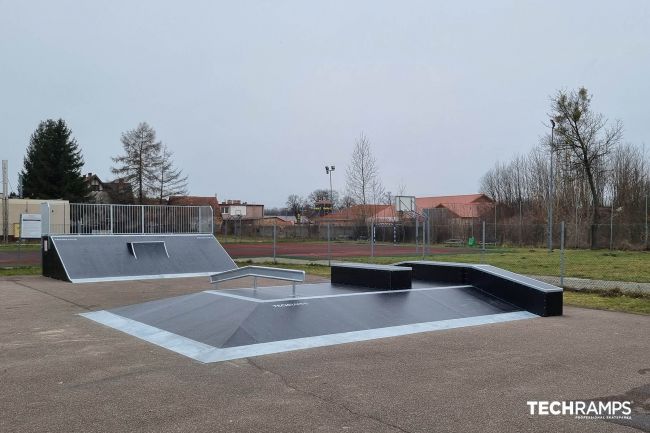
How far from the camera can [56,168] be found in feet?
197

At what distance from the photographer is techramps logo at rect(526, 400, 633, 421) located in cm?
500

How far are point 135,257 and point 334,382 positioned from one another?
15.9m

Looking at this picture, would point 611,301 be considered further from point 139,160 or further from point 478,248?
point 139,160

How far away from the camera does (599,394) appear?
18.5 ft

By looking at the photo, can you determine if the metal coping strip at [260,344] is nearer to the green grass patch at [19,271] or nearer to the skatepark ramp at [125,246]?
the skatepark ramp at [125,246]

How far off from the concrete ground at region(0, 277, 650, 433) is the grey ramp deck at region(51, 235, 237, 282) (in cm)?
956

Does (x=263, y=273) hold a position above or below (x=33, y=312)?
above

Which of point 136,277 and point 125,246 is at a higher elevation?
point 125,246

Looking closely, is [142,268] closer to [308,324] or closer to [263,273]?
[263,273]

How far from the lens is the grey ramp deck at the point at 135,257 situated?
751 inches

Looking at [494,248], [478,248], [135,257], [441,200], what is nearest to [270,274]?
[135,257]

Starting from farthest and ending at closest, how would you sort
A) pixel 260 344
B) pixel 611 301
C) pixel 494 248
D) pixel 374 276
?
pixel 494 248 < pixel 611 301 < pixel 374 276 < pixel 260 344

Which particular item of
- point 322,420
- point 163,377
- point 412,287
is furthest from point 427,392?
point 412,287

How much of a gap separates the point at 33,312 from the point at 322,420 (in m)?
8.98
